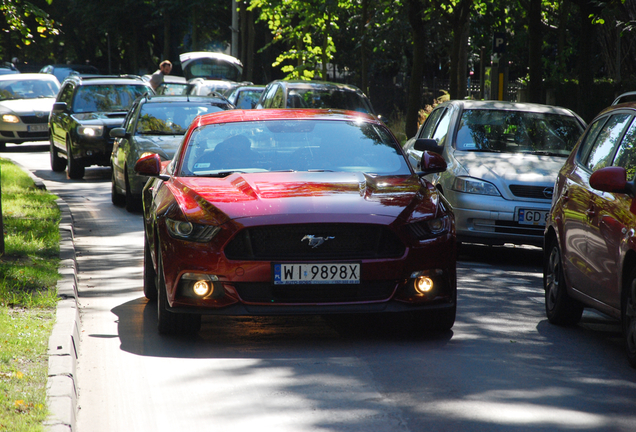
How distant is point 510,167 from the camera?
35.2ft

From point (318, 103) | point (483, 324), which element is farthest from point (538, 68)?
point (483, 324)

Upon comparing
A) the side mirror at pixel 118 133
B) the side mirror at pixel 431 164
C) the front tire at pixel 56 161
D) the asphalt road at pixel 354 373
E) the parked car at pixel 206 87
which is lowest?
the front tire at pixel 56 161

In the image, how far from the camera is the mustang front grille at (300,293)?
636 cm

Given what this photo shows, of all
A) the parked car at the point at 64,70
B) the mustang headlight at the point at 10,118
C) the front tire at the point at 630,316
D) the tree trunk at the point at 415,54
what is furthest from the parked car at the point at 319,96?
the parked car at the point at 64,70

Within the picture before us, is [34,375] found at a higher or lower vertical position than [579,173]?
lower

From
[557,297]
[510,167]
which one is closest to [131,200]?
[510,167]

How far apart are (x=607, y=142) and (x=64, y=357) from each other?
4023 millimetres

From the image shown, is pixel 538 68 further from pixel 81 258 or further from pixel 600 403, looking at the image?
pixel 600 403

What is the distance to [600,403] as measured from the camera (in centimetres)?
539

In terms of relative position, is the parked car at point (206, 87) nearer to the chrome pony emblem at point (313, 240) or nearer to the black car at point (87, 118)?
the black car at point (87, 118)

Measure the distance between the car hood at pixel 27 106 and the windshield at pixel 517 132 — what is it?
16453mm

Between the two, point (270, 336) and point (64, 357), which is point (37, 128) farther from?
point (64, 357)

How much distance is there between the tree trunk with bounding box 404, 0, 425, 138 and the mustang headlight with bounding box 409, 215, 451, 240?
44.0ft

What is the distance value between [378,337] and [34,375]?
2.39 meters
